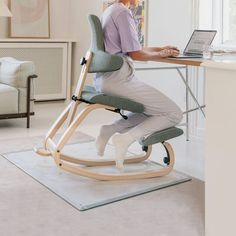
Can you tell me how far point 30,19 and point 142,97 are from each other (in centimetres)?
356

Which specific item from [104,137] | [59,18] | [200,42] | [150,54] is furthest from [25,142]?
[59,18]

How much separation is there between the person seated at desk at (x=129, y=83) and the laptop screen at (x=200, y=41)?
48 centimetres

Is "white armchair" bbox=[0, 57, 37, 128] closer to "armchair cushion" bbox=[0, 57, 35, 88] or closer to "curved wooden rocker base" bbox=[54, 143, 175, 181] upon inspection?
"armchair cushion" bbox=[0, 57, 35, 88]

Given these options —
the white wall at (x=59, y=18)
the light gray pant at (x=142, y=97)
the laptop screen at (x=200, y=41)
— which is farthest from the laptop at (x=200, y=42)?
the white wall at (x=59, y=18)

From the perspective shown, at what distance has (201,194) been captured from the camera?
264 centimetres

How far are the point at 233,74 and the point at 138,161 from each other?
1592 mm

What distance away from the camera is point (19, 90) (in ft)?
14.6

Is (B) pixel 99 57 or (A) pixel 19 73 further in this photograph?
(A) pixel 19 73

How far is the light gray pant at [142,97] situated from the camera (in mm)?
2812

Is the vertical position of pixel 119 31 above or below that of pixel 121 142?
above

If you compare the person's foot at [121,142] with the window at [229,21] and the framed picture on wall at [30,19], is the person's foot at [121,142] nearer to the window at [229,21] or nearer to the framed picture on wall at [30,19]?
the window at [229,21]

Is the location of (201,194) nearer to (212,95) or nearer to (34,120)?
(212,95)

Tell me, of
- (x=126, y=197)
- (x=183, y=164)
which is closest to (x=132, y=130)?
(x=126, y=197)

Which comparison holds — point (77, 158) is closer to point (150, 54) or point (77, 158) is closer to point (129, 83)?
point (129, 83)
